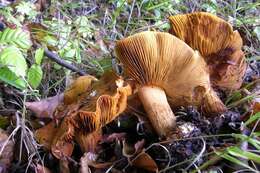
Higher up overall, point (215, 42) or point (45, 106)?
point (215, 42)

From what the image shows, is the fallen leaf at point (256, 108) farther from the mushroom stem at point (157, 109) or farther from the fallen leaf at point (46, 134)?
the fallen leaf at point (46, 134)

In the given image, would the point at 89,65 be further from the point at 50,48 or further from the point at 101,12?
the point at 101,12

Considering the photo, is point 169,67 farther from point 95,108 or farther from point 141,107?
point 95,108

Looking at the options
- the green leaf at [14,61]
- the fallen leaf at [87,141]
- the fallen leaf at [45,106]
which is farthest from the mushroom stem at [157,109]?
the green leaf at [14,61]

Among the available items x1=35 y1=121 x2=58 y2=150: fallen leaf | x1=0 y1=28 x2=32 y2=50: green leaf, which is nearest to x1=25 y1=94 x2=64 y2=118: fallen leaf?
x1=35 y1=121 x2=58 y2=150: fallen leaf

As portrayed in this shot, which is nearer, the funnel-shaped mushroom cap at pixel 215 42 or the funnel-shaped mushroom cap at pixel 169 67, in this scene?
the funnel-shaped mushroom cap at pixel 169 67

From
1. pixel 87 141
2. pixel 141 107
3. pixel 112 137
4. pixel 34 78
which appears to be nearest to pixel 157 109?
pixel 141 107

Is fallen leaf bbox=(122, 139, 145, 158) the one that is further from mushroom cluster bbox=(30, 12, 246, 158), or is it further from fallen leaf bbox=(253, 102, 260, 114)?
fallen leaf bbox=(253, 102, 260, 114)
